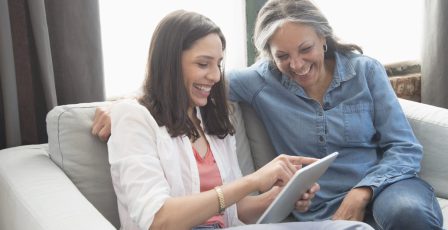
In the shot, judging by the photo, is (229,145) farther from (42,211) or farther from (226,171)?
(42,211)

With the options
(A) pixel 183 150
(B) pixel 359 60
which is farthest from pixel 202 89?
(B) pixel 359 60

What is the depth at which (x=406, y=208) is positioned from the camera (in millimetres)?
1327

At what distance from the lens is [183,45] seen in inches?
48.3

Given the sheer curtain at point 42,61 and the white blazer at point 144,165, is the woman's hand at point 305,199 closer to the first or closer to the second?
the white blazer at point 144,165

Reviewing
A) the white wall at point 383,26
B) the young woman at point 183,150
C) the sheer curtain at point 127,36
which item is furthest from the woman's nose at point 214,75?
the white wall at point 383,26

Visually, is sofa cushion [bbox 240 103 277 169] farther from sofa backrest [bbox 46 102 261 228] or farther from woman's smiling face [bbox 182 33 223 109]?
sofa backrest [bbox 46 102 261 228]

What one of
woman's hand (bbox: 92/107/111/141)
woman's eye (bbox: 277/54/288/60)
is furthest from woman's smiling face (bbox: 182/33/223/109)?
woman's eye (bbox: 277/54/288/60)

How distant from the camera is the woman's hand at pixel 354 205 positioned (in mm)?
1431

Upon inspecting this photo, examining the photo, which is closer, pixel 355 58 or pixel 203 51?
pixel 203 51

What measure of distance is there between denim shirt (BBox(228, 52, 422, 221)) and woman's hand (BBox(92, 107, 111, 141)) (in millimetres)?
556

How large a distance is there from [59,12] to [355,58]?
100 centimetres

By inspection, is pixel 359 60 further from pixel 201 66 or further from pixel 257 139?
pixel 201 66

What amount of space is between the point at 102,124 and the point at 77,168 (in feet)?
0.49

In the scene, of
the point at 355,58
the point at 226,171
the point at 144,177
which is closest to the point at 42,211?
the point at 144,177
